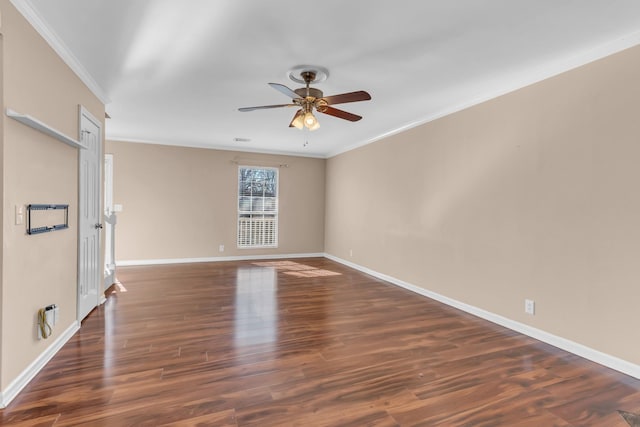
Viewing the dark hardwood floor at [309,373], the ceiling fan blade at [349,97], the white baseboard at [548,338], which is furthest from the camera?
the ceiling fan blade at [349,97]

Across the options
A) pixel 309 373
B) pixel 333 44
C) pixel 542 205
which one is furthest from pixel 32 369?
pixel 542 205

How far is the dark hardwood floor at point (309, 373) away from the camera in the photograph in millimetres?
1868

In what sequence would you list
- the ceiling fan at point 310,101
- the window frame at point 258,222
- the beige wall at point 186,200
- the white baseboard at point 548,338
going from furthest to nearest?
the window frame at point 258,222 < the beige wall at point 186,200 < the ceiling fan at point 310,101 < the white baseboard at point 548,338

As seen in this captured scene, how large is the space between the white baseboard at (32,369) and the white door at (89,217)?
1.28 feet

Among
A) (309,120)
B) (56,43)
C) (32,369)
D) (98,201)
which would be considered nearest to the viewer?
(32,369)

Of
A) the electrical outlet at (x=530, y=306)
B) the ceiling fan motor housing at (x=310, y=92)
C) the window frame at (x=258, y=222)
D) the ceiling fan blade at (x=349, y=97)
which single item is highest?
the ceiling fan motor housing at (x=310, y=92)

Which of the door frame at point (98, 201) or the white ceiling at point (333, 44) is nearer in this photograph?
the white ceiling at point (333, 44)

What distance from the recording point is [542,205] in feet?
9.75

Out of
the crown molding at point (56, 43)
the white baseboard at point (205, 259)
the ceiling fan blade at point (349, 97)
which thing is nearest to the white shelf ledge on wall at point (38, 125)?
the crown molding at point (56, 43)

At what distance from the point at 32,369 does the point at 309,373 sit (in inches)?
74.1

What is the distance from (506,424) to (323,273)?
408 centimetres

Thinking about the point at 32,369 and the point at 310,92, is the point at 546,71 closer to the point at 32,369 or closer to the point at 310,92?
the point at 310,92

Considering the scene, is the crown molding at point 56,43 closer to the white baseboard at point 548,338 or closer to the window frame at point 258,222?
the window frame at point 258,222

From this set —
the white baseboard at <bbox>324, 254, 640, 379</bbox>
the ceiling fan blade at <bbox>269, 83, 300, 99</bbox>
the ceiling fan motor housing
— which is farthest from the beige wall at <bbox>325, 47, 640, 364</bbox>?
the ceiling fan blade at <bbox>269, 83, 300, 99</bbox>
